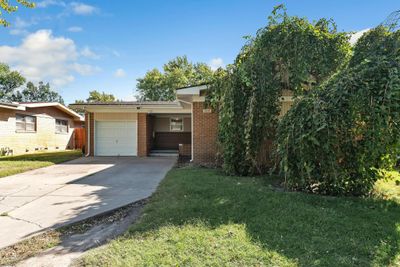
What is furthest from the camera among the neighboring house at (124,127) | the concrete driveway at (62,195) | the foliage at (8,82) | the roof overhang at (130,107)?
the foliage at (8,82)

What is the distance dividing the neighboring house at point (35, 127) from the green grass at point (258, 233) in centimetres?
1461

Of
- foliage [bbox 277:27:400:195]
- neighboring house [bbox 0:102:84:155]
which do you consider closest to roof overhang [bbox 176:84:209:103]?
foliage [bbox 277:27:400:195]

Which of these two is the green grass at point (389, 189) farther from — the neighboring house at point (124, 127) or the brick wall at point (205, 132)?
the neighboring house at point (124, 127)

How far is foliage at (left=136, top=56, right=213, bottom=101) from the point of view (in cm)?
3234

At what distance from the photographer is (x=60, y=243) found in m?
3.54

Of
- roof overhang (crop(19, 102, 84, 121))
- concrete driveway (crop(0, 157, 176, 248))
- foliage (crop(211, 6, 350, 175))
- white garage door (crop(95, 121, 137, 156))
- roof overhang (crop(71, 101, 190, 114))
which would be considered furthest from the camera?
roof overhang (crop(19, 102, 84, 121))

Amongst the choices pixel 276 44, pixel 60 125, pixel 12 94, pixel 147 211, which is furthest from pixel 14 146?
pixel 12 94

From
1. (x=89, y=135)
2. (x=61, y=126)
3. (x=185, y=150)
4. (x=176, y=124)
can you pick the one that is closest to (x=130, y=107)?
(x=89, y=135)

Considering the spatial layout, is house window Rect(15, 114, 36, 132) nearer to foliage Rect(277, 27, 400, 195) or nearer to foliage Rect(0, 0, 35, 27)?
foliage Rect(0, 0, 35, 27)

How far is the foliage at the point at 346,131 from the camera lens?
450 cm

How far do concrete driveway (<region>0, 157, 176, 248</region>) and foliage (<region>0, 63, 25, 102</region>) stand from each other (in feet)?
127

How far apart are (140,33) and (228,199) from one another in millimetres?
10081

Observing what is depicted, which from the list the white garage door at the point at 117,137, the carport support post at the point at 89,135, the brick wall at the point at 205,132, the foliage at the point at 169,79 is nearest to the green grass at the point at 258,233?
the brick wall at the point at 205,132

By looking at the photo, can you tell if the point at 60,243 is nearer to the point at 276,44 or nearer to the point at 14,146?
the point at 276,44
